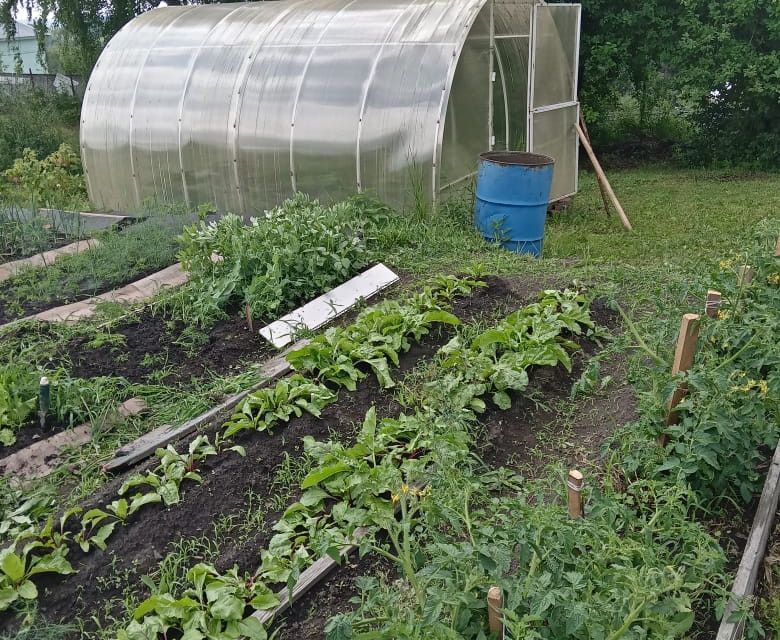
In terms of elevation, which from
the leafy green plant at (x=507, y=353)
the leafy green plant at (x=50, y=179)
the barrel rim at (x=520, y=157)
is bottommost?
the leafy green plant at (x=507, y=353)

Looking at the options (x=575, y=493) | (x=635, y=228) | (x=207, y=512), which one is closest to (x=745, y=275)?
(x=575, y=493)

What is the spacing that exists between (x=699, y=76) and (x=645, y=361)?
9643mm

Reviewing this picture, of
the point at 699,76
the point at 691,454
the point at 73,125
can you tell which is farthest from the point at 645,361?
the point at 73,125

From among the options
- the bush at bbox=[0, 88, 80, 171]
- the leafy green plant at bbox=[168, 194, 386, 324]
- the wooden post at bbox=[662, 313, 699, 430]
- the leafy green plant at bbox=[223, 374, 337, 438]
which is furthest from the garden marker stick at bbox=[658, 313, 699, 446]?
the bush at bbox=[0, 88, 80, 171]

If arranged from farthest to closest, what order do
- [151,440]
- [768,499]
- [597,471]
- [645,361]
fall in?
[645,361], [151,440], [597,471], [768,499]

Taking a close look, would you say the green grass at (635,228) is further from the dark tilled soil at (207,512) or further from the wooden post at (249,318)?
the dark tilled soil at (207,512)

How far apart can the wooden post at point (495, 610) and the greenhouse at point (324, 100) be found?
19.1 ft

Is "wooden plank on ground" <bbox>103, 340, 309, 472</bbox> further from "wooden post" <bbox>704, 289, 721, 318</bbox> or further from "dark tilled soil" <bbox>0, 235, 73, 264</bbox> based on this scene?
"dark tilled soil" <bbox>0, 235, 73, 264</bbox>

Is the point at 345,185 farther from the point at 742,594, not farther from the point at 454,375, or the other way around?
the point at 742,594

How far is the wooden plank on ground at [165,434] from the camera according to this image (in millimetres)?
3855

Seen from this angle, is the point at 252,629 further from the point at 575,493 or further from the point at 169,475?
the point at 575,493

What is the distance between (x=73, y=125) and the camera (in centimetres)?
1666

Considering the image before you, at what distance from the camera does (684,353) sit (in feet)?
10.7

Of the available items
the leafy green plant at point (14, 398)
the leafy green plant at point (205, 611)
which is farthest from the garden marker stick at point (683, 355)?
the leafy green plant at point (14, 398)
